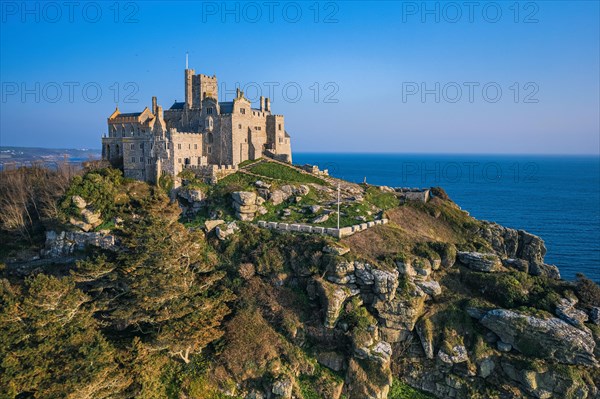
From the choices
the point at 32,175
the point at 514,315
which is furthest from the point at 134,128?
the point at 514,315

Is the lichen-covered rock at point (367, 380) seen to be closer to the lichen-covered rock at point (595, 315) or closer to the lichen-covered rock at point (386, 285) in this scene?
the lichen-covered rock at point (386, 285)

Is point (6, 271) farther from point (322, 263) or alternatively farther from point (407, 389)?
point (407, 389)

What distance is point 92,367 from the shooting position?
29.1 meters

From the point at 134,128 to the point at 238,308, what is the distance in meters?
33.9

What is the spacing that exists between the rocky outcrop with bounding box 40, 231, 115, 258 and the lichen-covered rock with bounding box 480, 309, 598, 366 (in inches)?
1637

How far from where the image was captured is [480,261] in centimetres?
4425

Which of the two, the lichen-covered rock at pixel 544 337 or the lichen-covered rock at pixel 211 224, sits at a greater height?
the lichen-covered rock at pixel 211 224

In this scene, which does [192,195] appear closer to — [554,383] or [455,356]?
[455,356]

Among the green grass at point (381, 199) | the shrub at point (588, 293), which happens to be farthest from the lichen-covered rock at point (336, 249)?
the shrub at point (588, 293)

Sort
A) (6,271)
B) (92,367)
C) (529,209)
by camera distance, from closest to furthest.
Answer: (92,367), (6,271), (529,209)

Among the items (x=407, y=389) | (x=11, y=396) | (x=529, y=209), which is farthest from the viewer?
(x=529, y=209)

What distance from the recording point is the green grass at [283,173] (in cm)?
6038

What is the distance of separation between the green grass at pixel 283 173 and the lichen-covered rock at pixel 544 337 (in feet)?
101

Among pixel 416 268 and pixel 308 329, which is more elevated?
pixel 416 268
